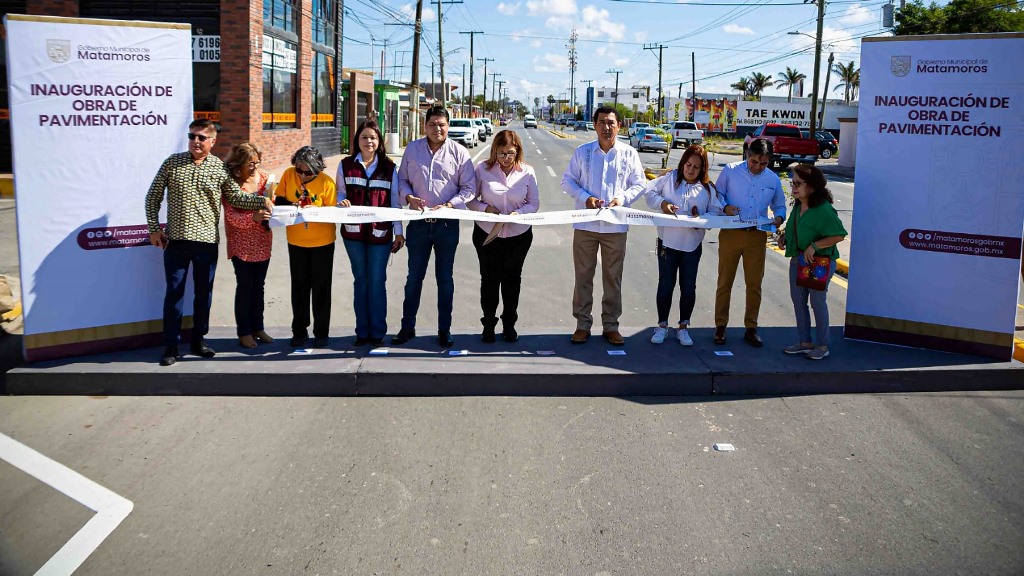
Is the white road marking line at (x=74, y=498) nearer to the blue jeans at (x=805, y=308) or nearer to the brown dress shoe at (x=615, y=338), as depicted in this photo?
the brown dress shoe at (x=615, y=338)

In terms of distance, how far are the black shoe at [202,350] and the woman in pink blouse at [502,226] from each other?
2.22 m

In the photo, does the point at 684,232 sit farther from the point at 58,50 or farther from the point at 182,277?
the point at 58,50

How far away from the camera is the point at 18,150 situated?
231 inches

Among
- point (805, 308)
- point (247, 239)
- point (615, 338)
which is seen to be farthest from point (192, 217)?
point (805, 308)

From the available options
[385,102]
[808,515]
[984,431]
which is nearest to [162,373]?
[808,515]

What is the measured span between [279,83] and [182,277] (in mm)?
20286

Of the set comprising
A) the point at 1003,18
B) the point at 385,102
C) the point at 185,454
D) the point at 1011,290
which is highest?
the point at 1003,18

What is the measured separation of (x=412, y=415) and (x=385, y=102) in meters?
41.5

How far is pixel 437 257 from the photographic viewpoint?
6.68 m

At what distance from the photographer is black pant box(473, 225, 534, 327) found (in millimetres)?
6699

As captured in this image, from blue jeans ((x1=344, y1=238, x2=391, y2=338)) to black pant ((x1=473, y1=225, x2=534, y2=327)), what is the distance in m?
0.80

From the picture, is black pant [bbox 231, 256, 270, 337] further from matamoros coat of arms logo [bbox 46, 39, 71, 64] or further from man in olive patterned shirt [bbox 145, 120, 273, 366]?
matamoros coat of arms logo [bbox 46, 39, 71, 64]

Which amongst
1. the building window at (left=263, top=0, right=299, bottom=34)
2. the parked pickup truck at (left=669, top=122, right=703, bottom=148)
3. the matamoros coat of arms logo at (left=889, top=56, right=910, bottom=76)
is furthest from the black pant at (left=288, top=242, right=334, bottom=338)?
the parked pickup truck at (left=669, top=122, right=703, bottom=148)

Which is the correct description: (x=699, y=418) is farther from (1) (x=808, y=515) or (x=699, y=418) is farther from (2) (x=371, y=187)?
(2) (x=371, y=187)
